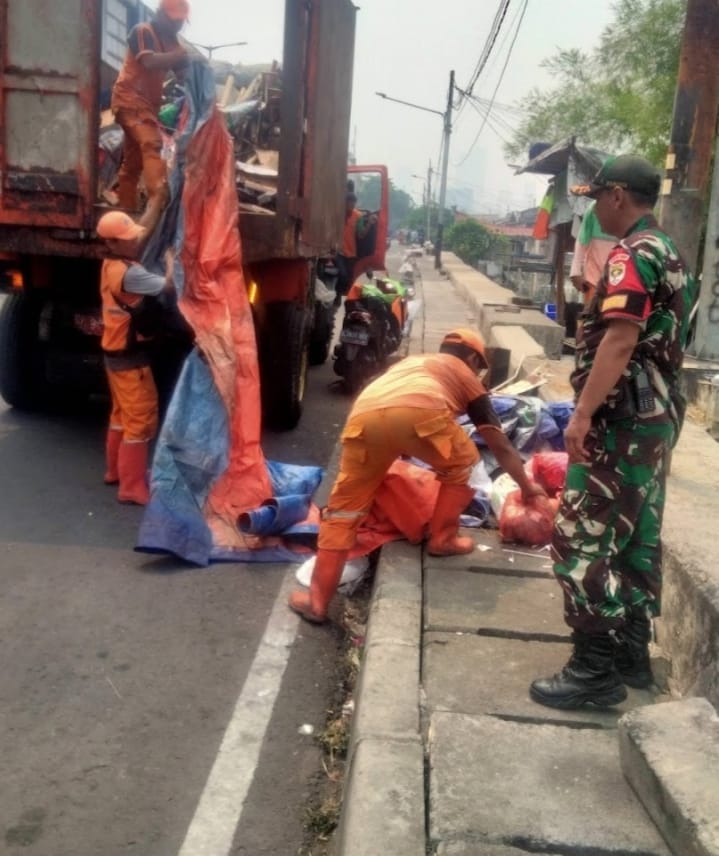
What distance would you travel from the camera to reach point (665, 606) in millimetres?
3707

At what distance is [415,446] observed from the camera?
13.6ft

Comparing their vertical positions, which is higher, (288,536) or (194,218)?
(194,218)

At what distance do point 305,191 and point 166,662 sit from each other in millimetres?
3687

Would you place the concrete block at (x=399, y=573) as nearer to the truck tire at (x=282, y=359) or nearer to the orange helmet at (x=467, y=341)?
the orange helmet at (x=467, y=341)

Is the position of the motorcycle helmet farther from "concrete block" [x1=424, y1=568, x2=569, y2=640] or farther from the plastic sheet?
the plastic sheet

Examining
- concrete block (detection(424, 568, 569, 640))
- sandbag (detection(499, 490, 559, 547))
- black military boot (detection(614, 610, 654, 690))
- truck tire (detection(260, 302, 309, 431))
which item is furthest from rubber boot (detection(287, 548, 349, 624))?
truck tire (detection(260, 302, 309, 431))

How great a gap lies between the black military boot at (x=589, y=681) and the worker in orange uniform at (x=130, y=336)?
10.3 feet

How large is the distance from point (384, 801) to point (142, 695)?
4.32 feet

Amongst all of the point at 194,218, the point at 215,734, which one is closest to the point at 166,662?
the point at 215,734

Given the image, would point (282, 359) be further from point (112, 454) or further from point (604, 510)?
point (604, 510)

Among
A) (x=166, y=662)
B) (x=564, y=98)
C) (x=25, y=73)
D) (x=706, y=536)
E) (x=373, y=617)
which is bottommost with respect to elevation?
(x=166, y=662)

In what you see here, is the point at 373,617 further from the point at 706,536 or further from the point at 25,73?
the point at 25,73

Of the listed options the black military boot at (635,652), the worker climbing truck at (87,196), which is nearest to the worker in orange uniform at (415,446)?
the black military boot at (635,652)

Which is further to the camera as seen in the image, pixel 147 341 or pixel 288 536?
pixel 147 341
